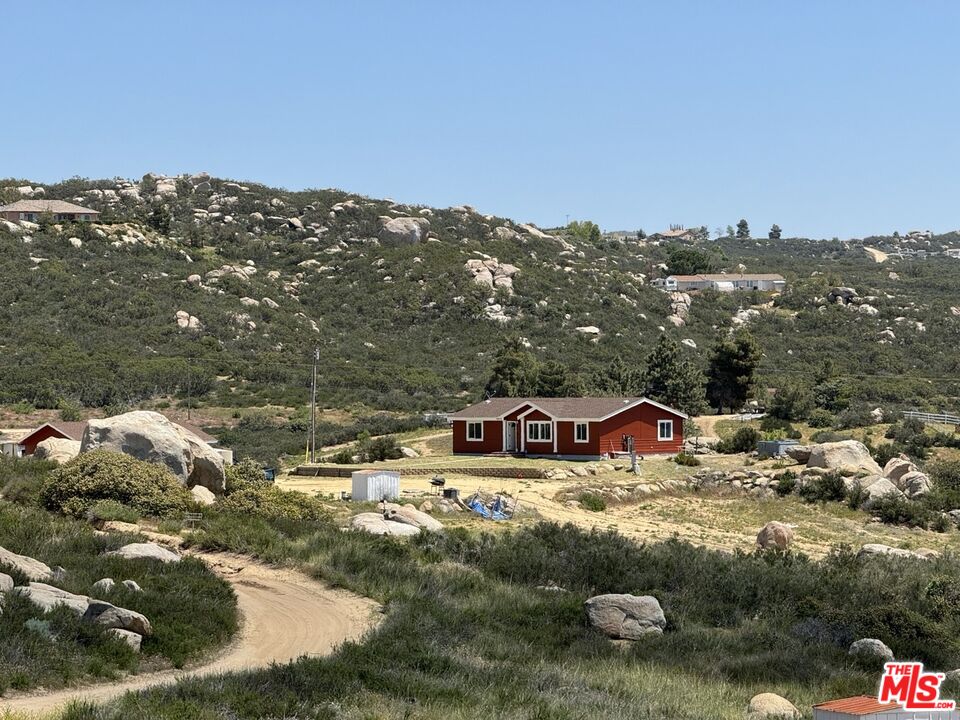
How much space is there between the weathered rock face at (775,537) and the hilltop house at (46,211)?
101 m

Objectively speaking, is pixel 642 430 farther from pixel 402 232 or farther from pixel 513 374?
pixel 402 232

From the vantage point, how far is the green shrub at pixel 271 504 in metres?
28.5

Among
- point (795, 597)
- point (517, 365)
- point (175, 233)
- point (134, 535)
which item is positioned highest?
point (175, 233)

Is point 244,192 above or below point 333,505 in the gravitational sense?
above

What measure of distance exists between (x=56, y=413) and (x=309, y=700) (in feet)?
203

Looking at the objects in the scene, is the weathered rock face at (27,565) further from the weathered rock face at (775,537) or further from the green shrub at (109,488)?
the weathered rock face at (775,537)

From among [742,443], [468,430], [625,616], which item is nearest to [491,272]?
[468,430]

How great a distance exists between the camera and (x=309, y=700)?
13617mm

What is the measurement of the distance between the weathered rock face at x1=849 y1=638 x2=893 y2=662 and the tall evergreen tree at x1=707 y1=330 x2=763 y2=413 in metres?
57.2

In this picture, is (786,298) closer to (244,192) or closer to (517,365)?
(517,365)

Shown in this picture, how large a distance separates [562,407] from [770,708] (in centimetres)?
4287

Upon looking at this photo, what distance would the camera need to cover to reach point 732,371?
254ft

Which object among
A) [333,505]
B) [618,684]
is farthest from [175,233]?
[618,684]

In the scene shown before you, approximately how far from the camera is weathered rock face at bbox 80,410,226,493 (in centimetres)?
2978
